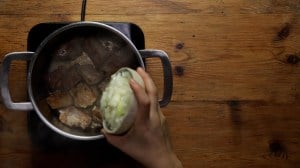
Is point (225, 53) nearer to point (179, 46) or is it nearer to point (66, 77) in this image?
point (179, 46)

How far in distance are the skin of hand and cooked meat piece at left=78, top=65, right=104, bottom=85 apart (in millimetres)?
167

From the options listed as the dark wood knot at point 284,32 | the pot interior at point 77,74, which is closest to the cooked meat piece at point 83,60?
the pot interior at point 77,74

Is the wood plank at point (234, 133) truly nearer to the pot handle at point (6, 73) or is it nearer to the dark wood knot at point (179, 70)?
the dark wood knot at point (179, 70)

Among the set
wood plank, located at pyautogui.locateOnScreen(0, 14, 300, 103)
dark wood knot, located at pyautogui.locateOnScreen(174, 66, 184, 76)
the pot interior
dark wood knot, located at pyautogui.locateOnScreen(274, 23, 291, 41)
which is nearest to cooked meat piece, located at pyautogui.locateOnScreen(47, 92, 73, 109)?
the pot interior

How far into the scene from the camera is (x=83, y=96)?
88 cm

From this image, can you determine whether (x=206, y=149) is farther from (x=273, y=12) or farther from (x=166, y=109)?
(x=273, y=12)

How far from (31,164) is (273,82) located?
0.60 metres

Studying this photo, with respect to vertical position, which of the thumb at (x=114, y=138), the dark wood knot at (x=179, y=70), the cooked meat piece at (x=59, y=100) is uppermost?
the dark wood knot at (x=179, y=70)

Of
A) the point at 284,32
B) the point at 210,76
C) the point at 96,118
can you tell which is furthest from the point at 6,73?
the point at 284,32

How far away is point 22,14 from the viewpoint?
94 centimetres

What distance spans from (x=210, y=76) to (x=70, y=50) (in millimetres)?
330

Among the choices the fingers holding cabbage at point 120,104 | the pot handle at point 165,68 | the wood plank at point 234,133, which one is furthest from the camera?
the wood plank at point 234,133

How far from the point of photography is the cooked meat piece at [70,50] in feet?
2.87

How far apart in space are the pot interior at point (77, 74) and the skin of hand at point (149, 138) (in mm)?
95
